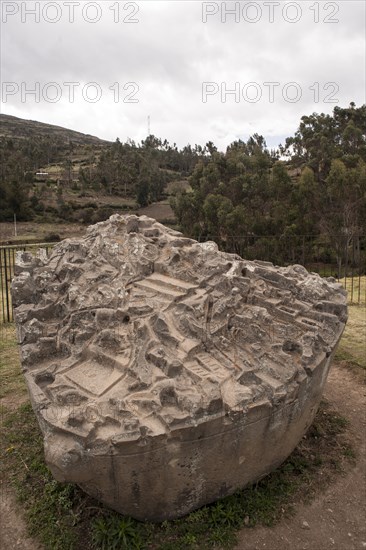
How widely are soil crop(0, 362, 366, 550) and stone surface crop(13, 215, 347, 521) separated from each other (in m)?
0.45

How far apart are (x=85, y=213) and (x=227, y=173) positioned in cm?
1665

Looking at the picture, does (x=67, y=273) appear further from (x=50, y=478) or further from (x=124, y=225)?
(x=50, y=478)

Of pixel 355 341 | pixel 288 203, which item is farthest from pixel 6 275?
pixel 288 203

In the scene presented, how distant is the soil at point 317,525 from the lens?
3.54 m

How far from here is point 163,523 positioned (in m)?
3.56

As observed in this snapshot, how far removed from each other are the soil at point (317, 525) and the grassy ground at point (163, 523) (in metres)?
0.08

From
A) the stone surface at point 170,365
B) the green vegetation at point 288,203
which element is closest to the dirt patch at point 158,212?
the green vegetation at point 288,203

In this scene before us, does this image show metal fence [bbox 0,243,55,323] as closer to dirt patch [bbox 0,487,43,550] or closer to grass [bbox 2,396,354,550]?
grass [bbox 2,396,354,550]

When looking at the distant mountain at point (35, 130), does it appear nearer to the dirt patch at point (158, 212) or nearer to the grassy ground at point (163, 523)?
the dirt patch at point (158, 212)

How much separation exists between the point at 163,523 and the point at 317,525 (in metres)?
1.33

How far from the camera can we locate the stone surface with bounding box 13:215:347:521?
321cm

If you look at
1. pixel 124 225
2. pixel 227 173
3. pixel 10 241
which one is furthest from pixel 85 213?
pixel 124 225

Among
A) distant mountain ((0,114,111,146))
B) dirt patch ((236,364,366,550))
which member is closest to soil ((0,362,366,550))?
dirt patch ((236,364,366,550))

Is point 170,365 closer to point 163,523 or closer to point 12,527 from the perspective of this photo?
point 163,523
